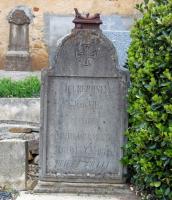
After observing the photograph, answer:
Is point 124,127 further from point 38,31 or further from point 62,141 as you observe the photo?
point 38,31

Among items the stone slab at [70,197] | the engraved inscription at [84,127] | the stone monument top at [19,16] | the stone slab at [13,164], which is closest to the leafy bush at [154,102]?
the stone slab at [70,197]

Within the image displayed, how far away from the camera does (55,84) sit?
5484 mm

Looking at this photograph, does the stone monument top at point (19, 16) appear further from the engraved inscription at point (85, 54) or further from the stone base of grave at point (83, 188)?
the stone base of grave at point (83, 188)

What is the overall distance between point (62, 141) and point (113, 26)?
30.6ft

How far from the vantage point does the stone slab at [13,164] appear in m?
5.44

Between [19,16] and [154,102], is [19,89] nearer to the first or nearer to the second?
[154,102]

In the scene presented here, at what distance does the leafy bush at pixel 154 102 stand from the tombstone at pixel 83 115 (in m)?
0.37

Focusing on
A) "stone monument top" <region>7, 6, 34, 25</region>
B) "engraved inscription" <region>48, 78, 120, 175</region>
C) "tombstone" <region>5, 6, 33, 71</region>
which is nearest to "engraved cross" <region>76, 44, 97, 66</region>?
"engraved inscription" <region>48, 78, 120, 175</region>

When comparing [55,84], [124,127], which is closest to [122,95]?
[124,127]

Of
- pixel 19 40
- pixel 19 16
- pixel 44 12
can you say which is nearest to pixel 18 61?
pixel 19 40

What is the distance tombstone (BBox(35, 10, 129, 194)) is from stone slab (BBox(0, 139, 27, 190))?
18 cm

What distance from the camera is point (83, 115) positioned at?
554cm

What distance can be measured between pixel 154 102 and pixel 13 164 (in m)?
1.58

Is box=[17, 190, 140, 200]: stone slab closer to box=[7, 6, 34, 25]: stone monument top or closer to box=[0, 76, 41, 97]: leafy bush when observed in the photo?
box=[0, 76, 41, 97]: leafy bush
